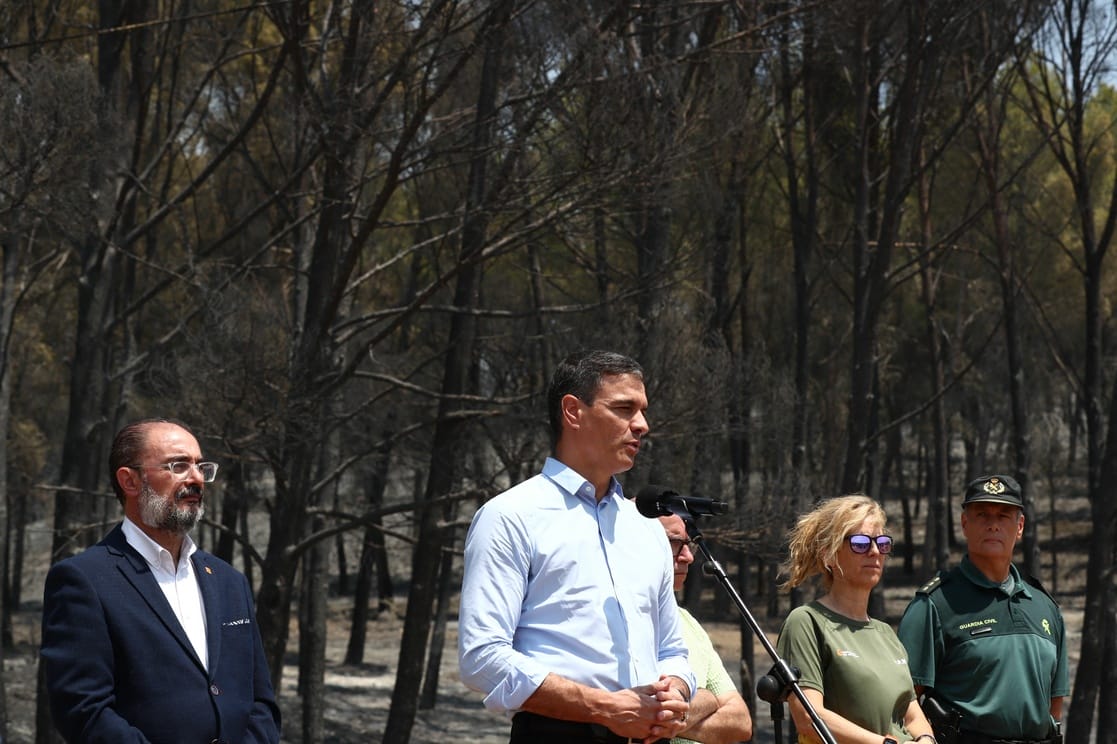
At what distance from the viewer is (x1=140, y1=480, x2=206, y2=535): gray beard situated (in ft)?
13.2

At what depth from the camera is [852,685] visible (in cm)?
466

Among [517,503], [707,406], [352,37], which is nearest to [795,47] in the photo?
[707,406]

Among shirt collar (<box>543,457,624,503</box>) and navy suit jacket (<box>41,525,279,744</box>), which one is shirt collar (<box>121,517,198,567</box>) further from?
shirt collar (<box>543,457,624,503</box>)

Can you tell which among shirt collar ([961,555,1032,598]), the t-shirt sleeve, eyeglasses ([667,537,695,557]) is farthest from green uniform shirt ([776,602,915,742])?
shirt collar ([961,555,1032,598])

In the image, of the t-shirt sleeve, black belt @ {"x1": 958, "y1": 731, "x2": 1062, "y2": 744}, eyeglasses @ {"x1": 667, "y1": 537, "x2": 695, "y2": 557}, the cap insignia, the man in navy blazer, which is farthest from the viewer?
the cap insignia

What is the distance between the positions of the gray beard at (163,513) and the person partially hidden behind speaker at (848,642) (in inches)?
71.3

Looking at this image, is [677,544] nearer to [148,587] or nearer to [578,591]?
[578,591]

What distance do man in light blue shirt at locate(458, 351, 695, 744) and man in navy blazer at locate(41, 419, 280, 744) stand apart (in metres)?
0.84

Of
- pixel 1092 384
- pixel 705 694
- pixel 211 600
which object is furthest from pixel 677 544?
pixel 1092 384

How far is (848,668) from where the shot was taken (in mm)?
4664

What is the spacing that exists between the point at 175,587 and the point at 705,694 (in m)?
1.48

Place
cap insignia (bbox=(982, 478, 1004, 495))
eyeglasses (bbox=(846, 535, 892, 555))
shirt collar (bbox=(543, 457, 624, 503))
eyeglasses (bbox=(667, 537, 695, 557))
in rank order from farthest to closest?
cap insignia (bbox=(982, 478, 1004, 495))
eyeglasses (bbox=(846, 535, 892, 555))
eyeglasses (bbox=(667, 537, 695, 557))
shirt collar (bbox=(543, 457, 624, 503))

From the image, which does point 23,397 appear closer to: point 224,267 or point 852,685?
point 224,267

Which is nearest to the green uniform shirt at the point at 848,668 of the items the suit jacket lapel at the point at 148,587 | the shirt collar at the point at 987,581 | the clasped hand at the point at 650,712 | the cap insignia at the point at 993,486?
the shirt collar at the point at 987,581
